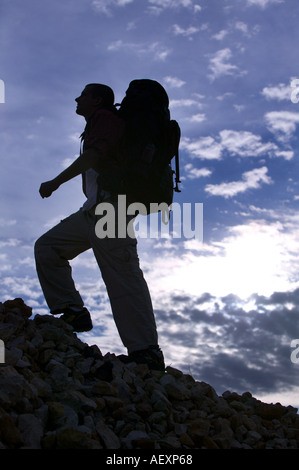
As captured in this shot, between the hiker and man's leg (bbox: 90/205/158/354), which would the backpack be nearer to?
the hiker

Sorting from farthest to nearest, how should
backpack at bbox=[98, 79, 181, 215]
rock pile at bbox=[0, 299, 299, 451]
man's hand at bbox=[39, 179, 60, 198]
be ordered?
man's hand at bbox=[39, 179, 60, 198] < backpack at bbox=[98, 79, 181, 215] < rock pile at bbox=[0, 299, 299, 451]

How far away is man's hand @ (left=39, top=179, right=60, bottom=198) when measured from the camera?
5.77 m

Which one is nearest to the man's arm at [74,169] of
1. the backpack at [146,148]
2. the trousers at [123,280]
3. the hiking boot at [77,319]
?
the backpack at [146,148]

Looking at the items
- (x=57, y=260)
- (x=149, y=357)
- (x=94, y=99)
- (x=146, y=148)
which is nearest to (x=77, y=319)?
(x=57, y=260)

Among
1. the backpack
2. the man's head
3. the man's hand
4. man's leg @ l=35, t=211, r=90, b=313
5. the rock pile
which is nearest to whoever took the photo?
the rock pile

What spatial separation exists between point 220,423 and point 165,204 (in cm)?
250

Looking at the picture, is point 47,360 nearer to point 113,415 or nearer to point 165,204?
point 113,415

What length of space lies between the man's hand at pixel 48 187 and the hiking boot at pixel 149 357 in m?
2.07

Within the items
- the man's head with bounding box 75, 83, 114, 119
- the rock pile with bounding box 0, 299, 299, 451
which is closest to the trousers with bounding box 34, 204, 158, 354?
the rock pile with bounding box 0, 299, 299, 451

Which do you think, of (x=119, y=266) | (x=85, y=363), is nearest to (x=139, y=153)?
(x=119, y=266)

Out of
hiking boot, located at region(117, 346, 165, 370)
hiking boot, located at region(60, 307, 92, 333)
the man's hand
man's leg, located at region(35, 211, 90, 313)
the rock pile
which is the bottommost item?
the rock pile

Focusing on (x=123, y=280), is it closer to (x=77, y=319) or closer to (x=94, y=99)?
(x=77, y=319)

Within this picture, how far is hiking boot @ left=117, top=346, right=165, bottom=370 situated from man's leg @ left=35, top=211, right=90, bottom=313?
3.31 feet

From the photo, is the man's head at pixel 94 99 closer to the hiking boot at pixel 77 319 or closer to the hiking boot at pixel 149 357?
the hiking boot at pixel 77 319
